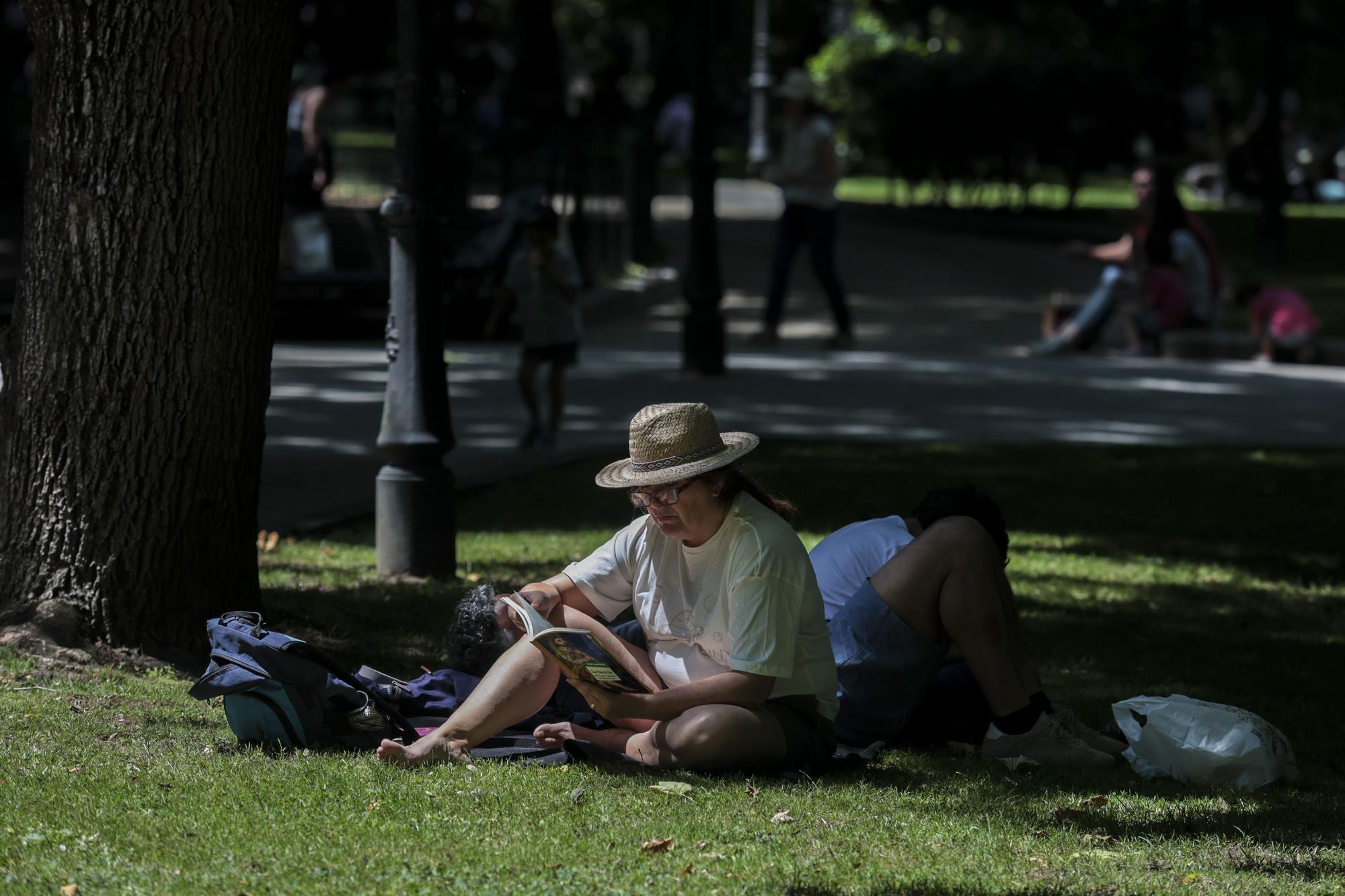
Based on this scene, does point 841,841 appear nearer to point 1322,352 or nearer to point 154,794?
point 154,794

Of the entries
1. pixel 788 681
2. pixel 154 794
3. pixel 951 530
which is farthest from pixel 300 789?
pixel 951 530

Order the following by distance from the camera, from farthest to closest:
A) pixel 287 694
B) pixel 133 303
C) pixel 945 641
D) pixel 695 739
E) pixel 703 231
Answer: pixel 703 231 < pixel 133 303 < pixel 945 641 < pixel 287 694 < pixel 695 739

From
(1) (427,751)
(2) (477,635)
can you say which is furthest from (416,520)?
(1) (427,751)

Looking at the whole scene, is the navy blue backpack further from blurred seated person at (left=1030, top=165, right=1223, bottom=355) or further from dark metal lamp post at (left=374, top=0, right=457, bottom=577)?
blurred seated person at (left=1030, top=165, right=1223, bottom=355)

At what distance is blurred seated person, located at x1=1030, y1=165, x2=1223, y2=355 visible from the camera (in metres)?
13.7

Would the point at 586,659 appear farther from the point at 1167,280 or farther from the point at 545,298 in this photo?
the point at 1167,280

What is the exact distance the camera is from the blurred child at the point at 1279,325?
46.0 feet

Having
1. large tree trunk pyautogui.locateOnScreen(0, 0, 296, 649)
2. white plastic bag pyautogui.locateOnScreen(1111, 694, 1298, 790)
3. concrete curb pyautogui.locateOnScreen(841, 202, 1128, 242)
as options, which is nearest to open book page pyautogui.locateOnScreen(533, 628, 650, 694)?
white plastic bag pyautogui.locateOnScreen(1111, 694, 1298, 790)

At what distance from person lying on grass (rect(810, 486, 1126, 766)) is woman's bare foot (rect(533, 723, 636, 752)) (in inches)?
25.5

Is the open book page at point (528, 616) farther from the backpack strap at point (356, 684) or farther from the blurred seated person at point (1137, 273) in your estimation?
the blurred seated person at point (1137, 273)

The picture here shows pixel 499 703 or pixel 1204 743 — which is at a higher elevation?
pixel 499 703

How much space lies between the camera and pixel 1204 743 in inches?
200

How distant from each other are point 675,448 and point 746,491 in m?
0.28

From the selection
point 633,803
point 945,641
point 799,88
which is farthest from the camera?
point 799,88
